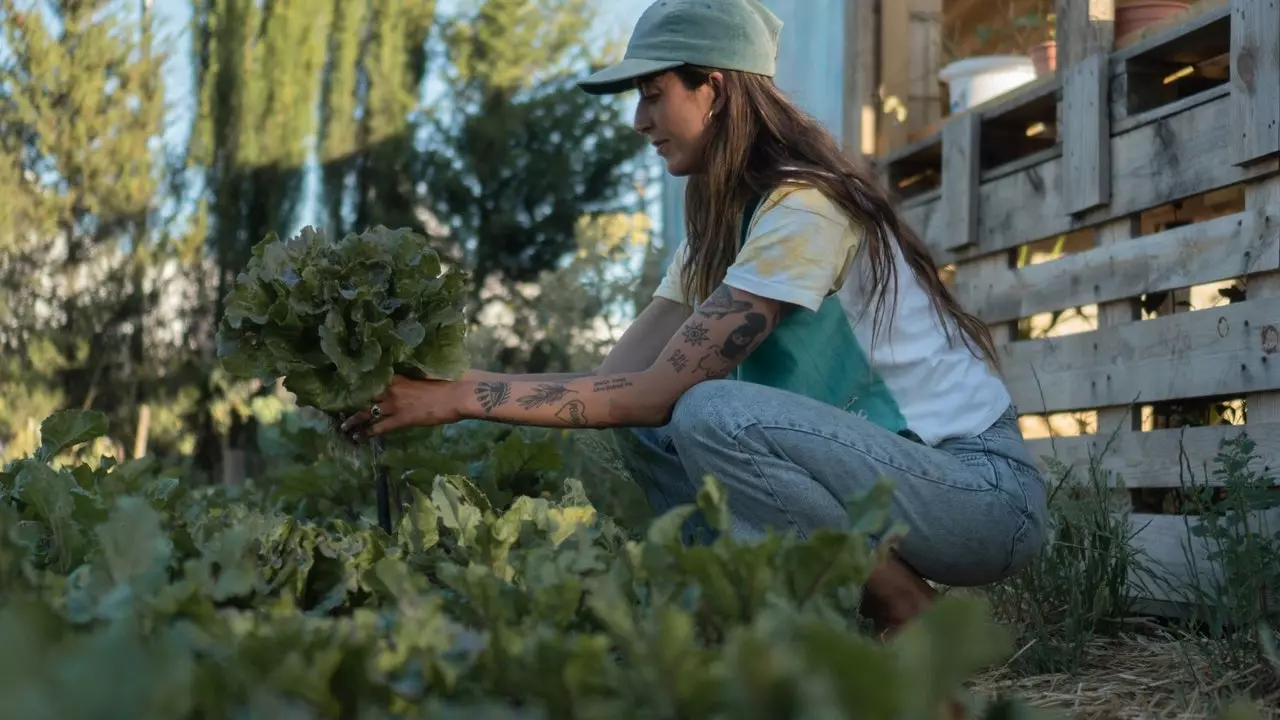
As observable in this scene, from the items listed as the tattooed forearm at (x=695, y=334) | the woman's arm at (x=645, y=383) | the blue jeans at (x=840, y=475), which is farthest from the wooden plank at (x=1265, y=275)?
the tattooed forearm at (x=695, y=334)

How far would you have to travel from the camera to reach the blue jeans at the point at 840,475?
228 cm

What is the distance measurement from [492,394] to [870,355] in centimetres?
71

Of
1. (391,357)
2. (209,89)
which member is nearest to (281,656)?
(391,357)

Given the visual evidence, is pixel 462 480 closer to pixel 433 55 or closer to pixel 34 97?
pixel 34 97

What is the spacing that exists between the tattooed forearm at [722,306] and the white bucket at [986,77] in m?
2.50

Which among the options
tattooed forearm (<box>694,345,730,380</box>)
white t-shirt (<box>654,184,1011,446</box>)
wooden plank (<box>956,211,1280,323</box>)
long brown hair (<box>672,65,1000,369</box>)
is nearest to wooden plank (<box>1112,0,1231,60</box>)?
wooden plank (<box>956,211,1280,323</box>)

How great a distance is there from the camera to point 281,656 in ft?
3.61

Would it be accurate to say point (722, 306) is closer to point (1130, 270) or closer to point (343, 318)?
point (343, 318)

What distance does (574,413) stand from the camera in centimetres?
241

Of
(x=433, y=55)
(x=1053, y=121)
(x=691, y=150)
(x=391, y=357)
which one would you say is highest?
(x=433, y=55)

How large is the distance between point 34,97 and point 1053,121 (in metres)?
7.55

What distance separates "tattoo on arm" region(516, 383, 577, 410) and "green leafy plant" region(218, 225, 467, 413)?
130 mm

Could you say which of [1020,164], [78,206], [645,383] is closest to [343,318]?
[645,383]

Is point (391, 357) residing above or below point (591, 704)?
above
